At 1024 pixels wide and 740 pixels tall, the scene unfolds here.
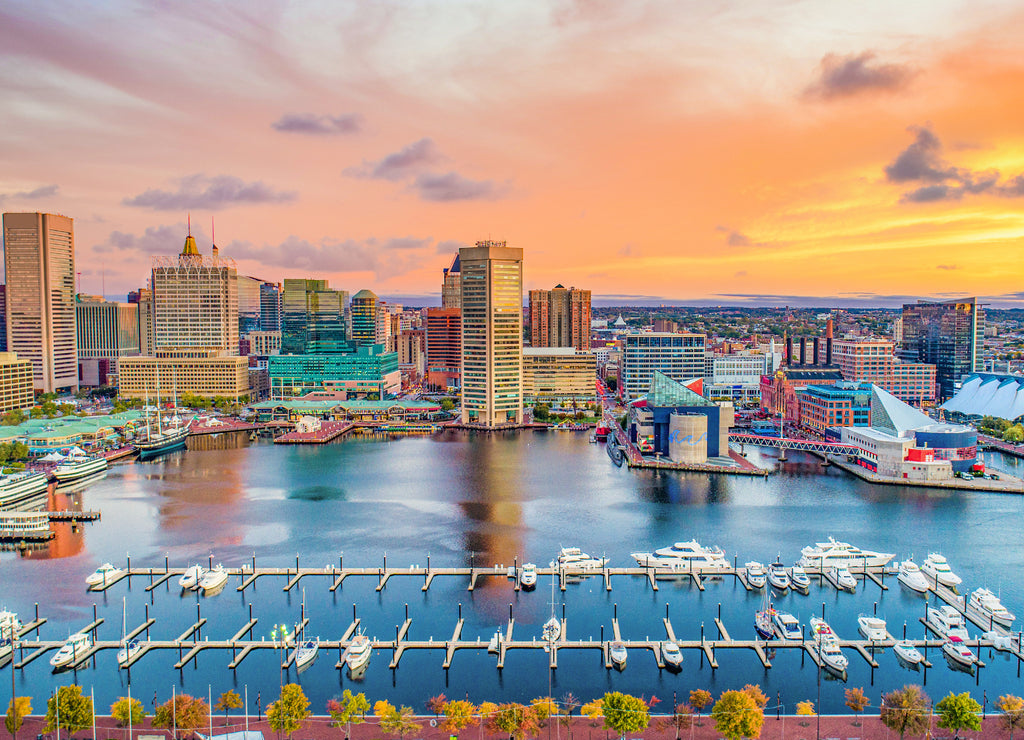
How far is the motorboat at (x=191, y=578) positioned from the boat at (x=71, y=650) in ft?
9.56

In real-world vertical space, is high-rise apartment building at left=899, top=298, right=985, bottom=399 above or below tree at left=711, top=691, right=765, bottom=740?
above

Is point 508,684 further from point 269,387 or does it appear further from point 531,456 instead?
point 269,387

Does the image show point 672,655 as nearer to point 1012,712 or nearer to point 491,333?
point 1012,712

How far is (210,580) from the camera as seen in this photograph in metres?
17.8

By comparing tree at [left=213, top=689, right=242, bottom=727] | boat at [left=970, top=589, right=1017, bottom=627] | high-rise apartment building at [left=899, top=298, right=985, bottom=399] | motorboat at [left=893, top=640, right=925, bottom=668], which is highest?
high-rise apartment building at [left=899, top=298, right=985, bottom=399]

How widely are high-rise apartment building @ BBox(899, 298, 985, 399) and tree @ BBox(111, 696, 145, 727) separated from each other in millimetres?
49602

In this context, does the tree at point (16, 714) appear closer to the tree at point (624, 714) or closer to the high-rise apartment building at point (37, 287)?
the tree at point (624, 714)

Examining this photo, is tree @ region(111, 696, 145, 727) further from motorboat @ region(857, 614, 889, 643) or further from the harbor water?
motorboat @ region(857, 614, 889, 643)

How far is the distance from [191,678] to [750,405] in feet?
143

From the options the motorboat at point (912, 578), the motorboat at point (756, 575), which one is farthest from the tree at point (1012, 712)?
the motorboat at point (756, 575)

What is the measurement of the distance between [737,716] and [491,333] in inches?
1314

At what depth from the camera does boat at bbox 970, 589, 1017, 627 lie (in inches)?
609

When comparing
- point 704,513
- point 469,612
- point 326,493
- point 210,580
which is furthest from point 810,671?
point 326,493

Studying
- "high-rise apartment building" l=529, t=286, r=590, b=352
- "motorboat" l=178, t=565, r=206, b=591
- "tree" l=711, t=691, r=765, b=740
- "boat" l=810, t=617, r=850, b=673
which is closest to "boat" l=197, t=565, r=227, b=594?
"motorboat" l=178, t=565, r=206, b=591
